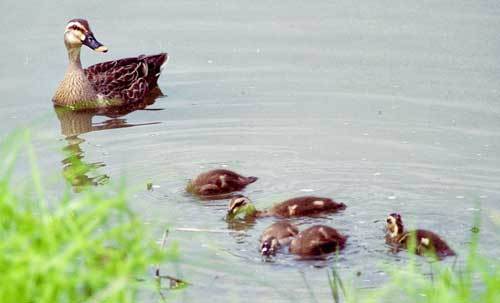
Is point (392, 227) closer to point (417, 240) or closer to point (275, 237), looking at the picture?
point (417, 240)

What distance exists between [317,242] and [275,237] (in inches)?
11.1

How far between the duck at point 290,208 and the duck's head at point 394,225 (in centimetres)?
58

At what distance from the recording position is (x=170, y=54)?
1144 cm

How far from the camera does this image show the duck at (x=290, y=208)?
7.87m

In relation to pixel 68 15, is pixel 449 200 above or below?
below

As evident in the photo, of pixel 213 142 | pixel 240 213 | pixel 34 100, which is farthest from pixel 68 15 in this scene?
pixel 240 213

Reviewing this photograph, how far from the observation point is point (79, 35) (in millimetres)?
10938

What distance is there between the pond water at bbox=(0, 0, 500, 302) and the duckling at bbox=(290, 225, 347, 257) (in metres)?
0.08

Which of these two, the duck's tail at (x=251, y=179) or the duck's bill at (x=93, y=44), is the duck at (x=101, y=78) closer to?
the duck's bill at (x=93, y=44)

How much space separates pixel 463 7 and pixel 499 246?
4999 mm

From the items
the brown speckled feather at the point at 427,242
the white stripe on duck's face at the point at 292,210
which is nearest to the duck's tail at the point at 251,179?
the white stripe on duck's face at the point at 292,210

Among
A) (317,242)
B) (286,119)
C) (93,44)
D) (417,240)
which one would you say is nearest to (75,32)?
(93,44)

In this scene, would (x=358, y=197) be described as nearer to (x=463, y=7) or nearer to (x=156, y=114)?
(x=156, y=114)

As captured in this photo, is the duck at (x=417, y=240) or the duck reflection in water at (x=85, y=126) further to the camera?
the duck reflection in water at (x=85, y=126)
